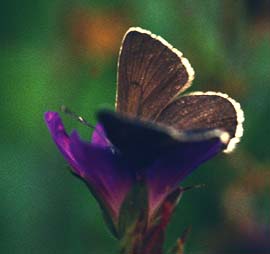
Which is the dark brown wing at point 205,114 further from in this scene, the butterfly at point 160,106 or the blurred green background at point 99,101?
the blurred green background at point 99,101

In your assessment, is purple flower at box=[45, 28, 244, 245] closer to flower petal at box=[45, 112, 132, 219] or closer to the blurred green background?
flower petal at box=[45, 112, 132, 219]

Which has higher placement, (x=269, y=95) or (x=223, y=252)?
(x=269, y=95)

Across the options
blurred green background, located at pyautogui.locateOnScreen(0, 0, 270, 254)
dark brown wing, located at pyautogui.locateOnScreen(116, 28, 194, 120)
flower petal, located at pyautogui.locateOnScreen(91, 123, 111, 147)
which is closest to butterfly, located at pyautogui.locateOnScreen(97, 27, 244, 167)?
dark brown wing, located at pyautogui.locateOnScreen(116, 28, 194, 120)

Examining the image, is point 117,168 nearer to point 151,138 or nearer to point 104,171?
point 104,171

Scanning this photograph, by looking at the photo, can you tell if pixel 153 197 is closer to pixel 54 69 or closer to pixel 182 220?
pixel 182 220

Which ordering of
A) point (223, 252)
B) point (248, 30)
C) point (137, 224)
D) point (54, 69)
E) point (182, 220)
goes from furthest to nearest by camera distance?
point (54, 69) → point (182, 220) → point (223, 252) → point (248, 30) → point (137, 224)

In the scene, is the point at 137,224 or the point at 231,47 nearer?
the point at 137,224

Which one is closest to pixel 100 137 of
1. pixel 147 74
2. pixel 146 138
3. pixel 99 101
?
pixel 147 74

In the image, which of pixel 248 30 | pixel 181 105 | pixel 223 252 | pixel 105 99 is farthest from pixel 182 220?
pixel 181 105
